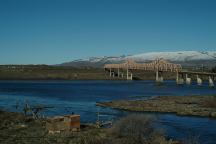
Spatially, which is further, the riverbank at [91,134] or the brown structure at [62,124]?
the brown structure at [62,124]

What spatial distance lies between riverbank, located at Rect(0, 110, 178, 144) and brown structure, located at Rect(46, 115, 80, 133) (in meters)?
0.69

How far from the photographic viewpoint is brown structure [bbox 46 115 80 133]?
37.6 metres

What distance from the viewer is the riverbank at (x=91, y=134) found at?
32.0 metres

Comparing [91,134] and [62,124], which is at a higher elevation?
[62,124]

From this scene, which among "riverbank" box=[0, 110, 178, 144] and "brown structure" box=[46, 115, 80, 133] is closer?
"riverbank" box=[0, 110, 178, 144]

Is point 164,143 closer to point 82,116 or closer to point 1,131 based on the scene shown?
point 1,131

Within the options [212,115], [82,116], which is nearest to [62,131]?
[82,116]

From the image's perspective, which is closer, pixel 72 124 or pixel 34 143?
pixel 34 143

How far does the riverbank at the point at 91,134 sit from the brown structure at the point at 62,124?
690 millimetres

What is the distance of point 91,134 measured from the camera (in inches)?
1460

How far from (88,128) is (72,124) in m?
3.00

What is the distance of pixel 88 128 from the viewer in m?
41.5

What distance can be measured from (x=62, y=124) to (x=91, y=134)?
125 inches

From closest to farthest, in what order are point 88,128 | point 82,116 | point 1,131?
point 1,131, point 88,128, point 82,116
